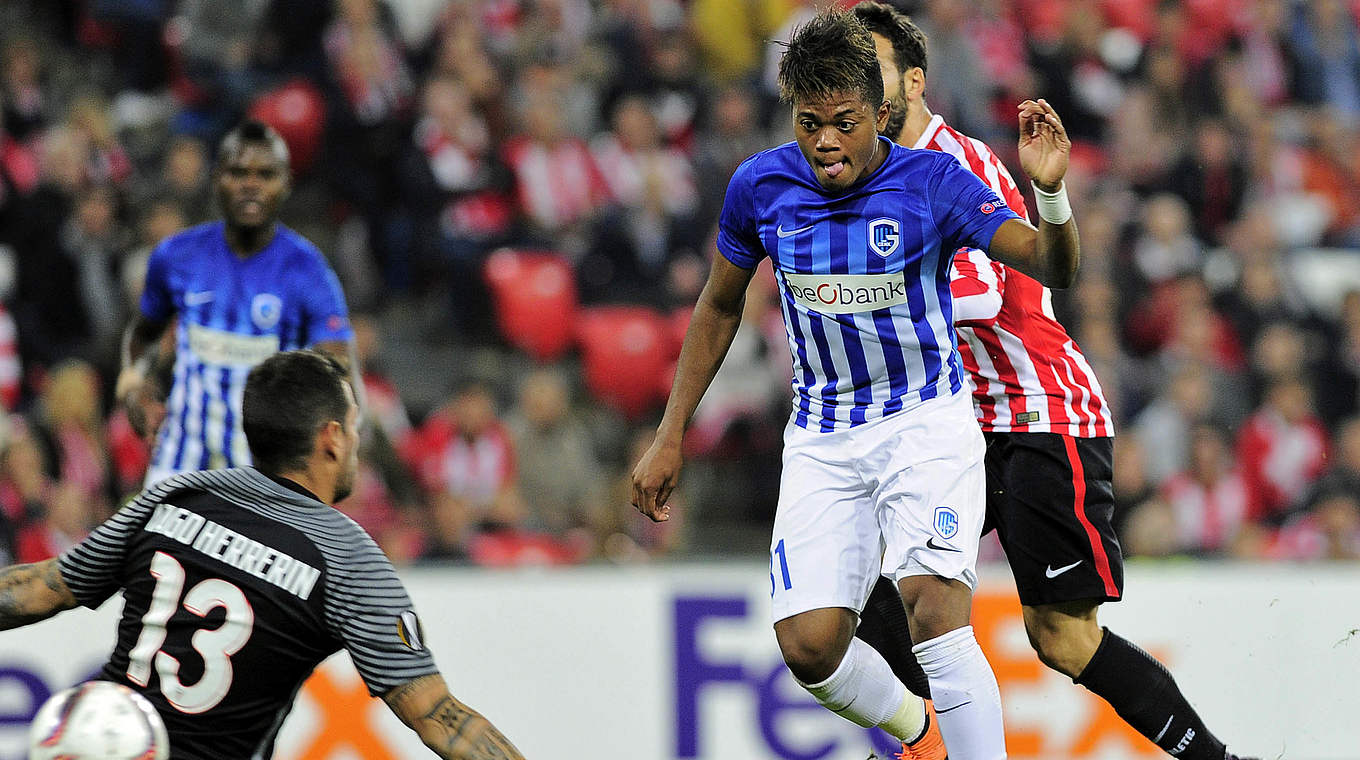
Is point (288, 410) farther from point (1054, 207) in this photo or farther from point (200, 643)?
point (1054, 207)

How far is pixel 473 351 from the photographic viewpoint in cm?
1055

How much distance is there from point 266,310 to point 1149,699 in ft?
12.0

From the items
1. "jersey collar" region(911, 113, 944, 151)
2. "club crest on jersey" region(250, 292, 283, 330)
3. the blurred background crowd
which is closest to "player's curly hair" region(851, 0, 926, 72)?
"jersey collar" region(911, 113, 944, 151)

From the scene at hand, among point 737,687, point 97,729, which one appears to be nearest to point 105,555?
point 97,729

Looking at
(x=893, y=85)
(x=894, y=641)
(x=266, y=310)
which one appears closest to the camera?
(x=893, y=85)

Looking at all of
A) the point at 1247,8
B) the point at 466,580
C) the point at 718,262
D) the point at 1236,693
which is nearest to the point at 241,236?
the point at 466,580

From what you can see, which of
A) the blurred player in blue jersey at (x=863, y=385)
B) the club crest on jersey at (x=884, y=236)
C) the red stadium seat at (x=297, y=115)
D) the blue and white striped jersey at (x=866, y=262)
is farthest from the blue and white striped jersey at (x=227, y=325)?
the red stadium seat at (x=297, y=115)

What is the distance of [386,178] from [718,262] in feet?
21.2

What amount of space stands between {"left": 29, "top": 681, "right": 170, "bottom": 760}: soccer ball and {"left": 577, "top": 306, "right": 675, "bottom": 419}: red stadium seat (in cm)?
698

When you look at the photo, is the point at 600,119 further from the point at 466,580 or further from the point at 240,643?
the point at 240,643

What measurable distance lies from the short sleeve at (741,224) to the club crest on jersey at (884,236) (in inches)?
14.9

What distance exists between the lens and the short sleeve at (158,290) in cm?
663

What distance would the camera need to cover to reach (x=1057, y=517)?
193 inches

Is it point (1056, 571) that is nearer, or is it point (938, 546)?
point (938, 546)
